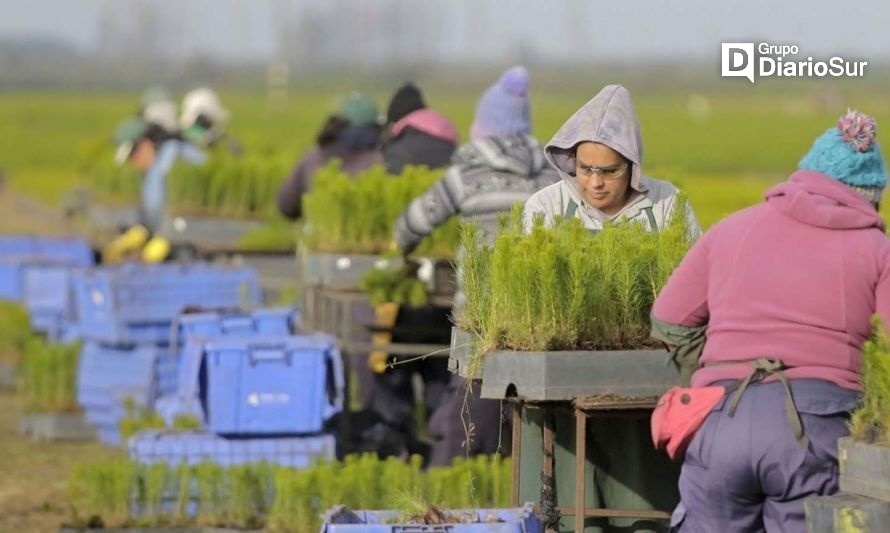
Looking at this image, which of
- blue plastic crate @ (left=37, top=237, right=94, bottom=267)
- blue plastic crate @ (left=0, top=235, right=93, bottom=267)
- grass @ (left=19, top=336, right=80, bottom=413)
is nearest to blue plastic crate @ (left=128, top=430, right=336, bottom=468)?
grass @ (left=19, top=336, right=80, bottom=413)

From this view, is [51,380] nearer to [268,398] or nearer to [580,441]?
[268,398]

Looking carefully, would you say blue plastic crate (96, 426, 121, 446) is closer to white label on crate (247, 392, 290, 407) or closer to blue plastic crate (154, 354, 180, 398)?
blue plastic crate (154, 354, 180, 398)

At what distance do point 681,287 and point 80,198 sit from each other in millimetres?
19340

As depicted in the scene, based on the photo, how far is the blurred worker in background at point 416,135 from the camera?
35.1 ft

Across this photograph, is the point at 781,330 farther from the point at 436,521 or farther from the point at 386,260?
the point at 386,260

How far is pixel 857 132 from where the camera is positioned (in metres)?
5.13

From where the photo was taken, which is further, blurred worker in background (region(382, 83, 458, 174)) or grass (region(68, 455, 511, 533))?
blurred worker in background (region(382, 83, 458, 174))

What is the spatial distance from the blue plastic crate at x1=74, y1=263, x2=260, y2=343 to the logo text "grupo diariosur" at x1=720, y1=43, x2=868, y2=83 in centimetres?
384

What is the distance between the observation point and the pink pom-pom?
5125 millimetres

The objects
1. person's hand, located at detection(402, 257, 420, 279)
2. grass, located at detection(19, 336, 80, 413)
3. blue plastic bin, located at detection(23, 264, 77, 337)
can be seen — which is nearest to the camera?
person's hand, located at detection(402, 257, 420, 279)

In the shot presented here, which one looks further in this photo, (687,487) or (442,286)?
(442,286)

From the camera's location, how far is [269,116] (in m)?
101

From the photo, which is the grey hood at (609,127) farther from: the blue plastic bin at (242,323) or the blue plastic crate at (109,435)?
the blue plastic crate at (109,435)

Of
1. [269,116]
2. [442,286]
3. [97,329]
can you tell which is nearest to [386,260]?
[442,286]
